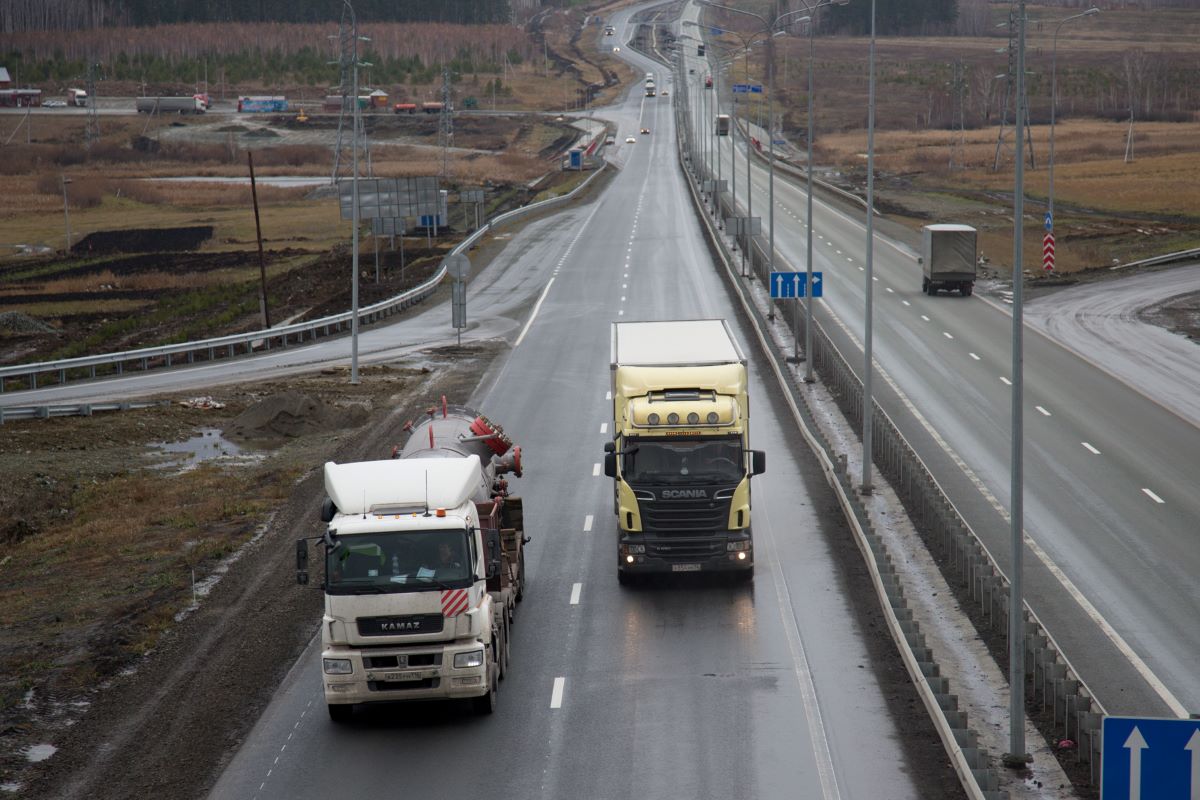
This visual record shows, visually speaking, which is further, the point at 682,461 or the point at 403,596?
the point at 682,461

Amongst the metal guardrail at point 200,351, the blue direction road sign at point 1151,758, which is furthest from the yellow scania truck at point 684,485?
the metal guardrail at point 200,351

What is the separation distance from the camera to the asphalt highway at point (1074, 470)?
75.4 feet

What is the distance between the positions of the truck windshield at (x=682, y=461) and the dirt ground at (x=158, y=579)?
648 cm

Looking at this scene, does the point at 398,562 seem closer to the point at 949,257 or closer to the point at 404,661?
the point at 404,661

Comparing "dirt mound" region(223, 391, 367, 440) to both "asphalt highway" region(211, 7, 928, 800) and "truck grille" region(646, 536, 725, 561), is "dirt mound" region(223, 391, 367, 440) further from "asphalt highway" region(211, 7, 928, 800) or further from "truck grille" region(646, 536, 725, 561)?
"truck grille" region(646, 536, 725, 561)

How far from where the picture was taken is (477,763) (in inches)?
719

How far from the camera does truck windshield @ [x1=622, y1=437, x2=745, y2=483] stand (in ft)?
83.3

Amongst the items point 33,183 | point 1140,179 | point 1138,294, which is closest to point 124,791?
point 1138,294

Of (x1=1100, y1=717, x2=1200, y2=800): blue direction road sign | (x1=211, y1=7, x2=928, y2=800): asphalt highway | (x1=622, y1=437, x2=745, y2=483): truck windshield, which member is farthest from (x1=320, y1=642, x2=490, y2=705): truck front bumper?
(x1=1100, y1=717, x2=1200, y2=800): blue direction road sign

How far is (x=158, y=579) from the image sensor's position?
1068 inches

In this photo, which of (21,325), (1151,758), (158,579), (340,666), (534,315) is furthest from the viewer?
(21,325)

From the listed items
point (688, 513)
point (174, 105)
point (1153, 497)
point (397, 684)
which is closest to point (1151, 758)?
point (397, 684)

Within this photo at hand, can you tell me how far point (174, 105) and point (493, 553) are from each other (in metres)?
190

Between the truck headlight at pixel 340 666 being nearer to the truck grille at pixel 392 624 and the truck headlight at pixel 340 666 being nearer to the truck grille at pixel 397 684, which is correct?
the truck grille at pixel 397 684
